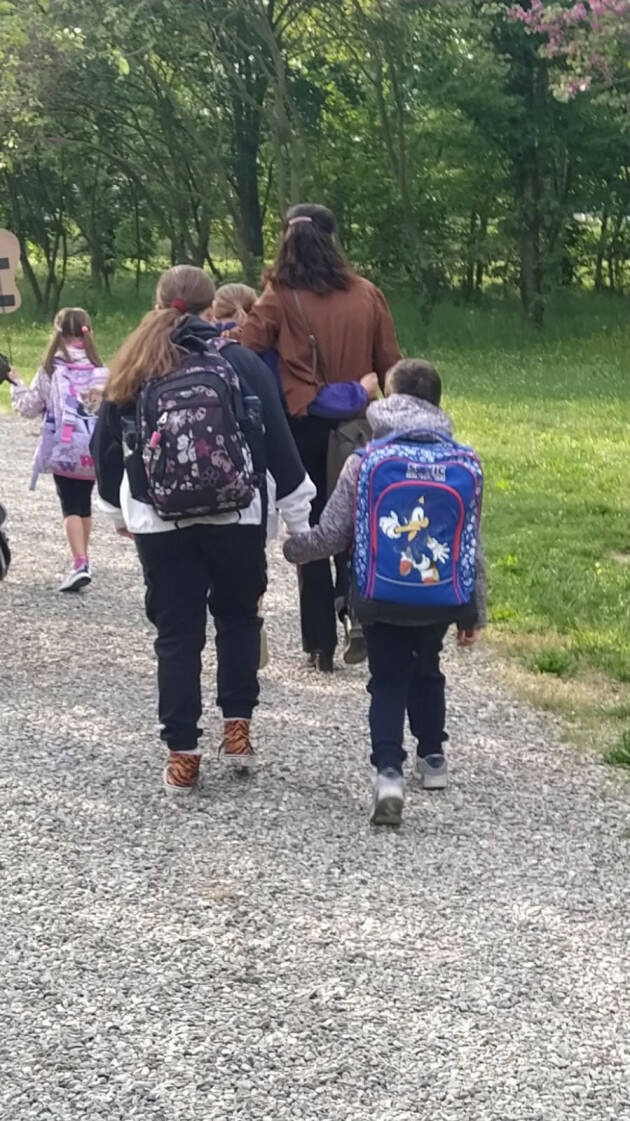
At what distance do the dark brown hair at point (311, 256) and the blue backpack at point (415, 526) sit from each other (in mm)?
1795

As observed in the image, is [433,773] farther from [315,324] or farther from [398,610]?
[315,324]

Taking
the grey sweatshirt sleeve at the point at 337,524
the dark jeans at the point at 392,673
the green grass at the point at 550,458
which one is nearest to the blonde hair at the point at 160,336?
the grey sweatshirt sleeve at the point at 337,524

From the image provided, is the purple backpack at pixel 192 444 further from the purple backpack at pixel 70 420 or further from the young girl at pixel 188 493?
the purple backpack at pixel 70 420

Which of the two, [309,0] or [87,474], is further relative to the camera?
[309,0]

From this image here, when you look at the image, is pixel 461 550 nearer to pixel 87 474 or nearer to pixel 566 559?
pixel 87 474

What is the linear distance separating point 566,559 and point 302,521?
4692 millimetres

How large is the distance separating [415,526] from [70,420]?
4147mm

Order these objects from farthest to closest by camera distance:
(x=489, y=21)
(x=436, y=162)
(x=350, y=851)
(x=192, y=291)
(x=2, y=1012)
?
(x=436, y=162) < (x=489, y=21) < (x=192, y=291) < (x=350, y=851) < (x=2, y=1012)

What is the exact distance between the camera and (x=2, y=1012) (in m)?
3.81

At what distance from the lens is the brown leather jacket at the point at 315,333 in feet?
22.1

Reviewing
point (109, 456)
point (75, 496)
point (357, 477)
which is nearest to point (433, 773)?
point (357, 477)

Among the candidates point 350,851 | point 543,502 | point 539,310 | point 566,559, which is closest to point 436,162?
point 539,310

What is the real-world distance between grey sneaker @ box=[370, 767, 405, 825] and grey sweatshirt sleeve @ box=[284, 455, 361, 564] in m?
0.80

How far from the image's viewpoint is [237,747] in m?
5.65
